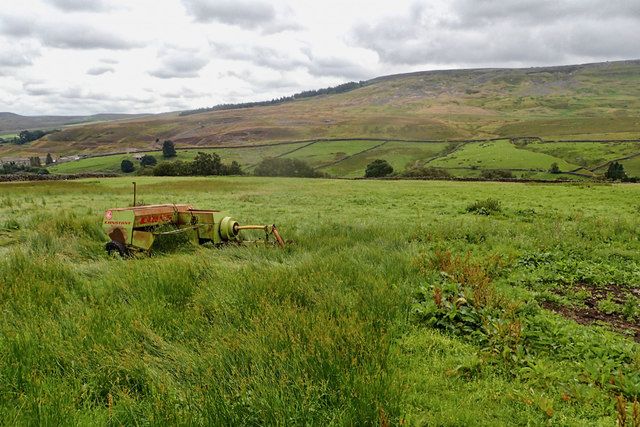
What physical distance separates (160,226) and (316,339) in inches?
289

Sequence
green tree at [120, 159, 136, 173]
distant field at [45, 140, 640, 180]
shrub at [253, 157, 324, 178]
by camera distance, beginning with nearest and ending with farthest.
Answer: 1. shrub at [253, 157, 324, 178]
2. distant field at [45, 140, 640, 180]
3. green tree at [120, 159, 136, 173]

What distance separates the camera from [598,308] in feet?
22.7

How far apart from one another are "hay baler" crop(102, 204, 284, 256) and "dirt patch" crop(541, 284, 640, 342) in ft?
20.7

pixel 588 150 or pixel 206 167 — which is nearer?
pixel 206 167

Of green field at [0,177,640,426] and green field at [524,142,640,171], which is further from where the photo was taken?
green field at [524,142,640,171]

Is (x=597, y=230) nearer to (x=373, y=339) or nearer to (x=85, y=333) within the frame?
(x=373, y=339)

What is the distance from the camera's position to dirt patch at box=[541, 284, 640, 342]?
6252 mm

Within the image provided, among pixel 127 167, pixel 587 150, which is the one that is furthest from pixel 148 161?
pixel 587 150

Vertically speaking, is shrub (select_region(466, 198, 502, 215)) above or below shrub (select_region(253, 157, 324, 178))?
below

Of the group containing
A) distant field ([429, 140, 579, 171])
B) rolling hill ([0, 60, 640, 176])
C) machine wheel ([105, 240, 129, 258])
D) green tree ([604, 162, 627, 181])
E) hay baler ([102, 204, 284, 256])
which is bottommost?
green tree ([604, 162, 627, 181])

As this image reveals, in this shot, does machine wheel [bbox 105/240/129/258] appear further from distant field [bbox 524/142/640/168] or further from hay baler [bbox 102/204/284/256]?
distant field [bbox 524/142/640/168]

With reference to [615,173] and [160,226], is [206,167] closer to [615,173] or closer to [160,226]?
[160,226]

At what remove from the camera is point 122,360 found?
4504 mm

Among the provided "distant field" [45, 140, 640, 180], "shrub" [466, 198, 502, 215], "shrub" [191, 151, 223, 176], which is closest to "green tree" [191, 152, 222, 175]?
"shrub" [191, 151, 223, 176]
